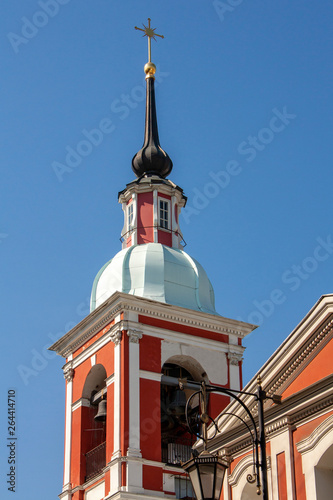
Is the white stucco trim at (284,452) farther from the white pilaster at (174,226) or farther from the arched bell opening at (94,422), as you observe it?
the white pilaster at (174,226)

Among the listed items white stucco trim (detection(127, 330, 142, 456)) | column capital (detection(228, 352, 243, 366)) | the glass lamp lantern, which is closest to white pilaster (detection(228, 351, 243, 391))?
column capital (detection(228, 352, 243, 366))

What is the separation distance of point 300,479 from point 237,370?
926 centimetres

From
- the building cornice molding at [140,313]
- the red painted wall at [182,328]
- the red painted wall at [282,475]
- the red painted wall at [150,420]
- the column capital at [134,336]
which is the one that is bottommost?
the red painted wall at [282,475]

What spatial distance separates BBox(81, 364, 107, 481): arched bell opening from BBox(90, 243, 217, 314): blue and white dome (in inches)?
76.1

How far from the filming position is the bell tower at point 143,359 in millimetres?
22344

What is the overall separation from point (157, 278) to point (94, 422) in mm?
4131

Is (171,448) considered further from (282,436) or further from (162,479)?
(282,436)

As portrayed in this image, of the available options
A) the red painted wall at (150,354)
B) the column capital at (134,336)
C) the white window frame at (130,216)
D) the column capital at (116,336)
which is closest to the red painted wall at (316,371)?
the red painted wall at (150,354)

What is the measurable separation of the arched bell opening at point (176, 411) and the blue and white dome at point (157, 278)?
1568 millimetres

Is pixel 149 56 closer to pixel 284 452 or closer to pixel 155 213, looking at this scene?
pixel 155 213

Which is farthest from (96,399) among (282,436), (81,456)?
(282,436)

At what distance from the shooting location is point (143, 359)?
23359 mm

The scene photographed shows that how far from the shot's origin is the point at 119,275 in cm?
2492

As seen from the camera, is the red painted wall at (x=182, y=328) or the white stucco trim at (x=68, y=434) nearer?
the red painted wall at (x=182, y=328)
